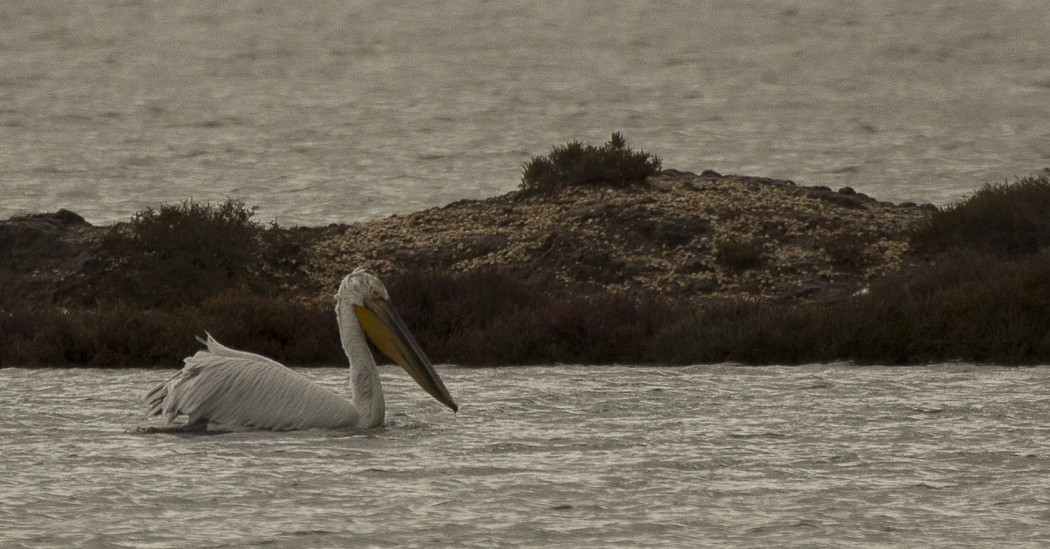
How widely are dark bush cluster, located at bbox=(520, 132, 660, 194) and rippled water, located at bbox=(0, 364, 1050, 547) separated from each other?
30.8 feet

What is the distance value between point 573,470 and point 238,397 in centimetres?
232

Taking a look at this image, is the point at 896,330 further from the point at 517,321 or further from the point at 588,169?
the point at 588,169

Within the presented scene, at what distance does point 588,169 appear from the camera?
22.0 meters

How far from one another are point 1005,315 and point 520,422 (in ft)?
16.5

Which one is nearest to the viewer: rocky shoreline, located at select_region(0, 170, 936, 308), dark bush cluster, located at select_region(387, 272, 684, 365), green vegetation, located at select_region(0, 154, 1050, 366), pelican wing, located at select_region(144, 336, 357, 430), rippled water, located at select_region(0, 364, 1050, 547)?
rippled water, located at select_region(0, 364, 1050, 547)

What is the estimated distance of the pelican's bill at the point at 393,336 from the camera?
1082cm

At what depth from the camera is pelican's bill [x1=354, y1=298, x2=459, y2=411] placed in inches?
426

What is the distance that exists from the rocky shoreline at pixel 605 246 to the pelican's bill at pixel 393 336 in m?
6.64

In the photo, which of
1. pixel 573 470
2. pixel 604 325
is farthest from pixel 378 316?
pixel 604 325

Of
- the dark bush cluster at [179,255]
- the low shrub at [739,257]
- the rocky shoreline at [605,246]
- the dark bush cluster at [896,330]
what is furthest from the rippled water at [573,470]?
the low shrub at [739,257]

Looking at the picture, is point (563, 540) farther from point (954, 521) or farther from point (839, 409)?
point (839, 409)

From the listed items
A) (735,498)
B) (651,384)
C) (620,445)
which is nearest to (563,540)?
(735,498)

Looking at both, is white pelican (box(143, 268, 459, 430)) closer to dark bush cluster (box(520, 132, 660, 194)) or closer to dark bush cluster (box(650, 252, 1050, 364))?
dark bush cluster (box(650, 252, 1050, 364))

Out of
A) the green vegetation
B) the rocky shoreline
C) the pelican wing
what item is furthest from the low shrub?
the pelican wing
